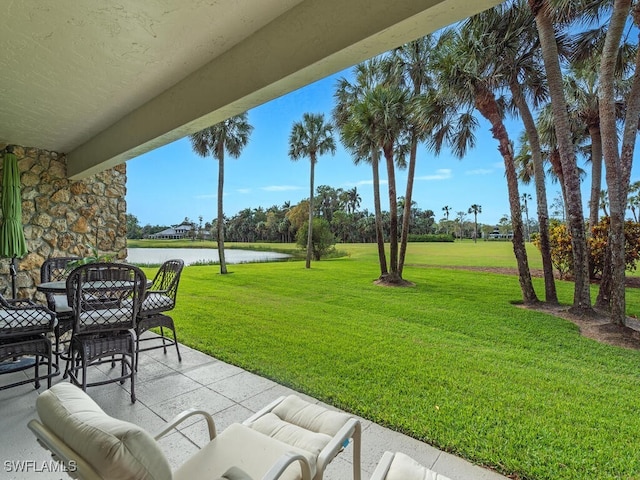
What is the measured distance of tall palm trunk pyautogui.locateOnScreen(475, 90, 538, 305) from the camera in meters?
6.85

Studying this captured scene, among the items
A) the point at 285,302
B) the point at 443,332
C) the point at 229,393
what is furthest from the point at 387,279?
the point at 229,393

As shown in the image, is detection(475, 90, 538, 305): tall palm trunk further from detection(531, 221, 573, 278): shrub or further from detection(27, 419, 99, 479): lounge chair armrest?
detection(27, 419, 99, 479): lounge chair armrest

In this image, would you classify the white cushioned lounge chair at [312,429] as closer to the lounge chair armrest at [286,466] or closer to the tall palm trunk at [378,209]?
the lounge chair armrest at [286,466]

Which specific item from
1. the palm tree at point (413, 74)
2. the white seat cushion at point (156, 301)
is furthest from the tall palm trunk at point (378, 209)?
the white seat cushion at point (156, 301)

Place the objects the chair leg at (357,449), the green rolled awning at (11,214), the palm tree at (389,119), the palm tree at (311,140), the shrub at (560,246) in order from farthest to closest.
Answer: the palm tree at (311,140), the palm tree at (389,119), the shrub at (560,246), the green rolled awning at (11,214), the chair leg at (357,449)

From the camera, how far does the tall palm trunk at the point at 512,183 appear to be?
6.85 metres

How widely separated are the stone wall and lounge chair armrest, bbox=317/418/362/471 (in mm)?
4370

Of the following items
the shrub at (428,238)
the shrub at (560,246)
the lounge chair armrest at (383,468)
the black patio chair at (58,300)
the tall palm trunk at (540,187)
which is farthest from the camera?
the shrub at (428,238)

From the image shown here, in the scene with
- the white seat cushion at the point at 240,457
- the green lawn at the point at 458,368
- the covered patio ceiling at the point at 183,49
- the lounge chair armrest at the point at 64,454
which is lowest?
the green lawn at the point at 458,368

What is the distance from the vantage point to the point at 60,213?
427 cm

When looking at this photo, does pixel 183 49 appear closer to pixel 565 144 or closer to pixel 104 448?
pixel 104 448

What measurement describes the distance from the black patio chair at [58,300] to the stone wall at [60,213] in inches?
15.3

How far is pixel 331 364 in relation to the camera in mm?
3385

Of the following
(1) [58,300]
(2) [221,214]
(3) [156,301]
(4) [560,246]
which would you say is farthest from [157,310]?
(2) [221,214]
